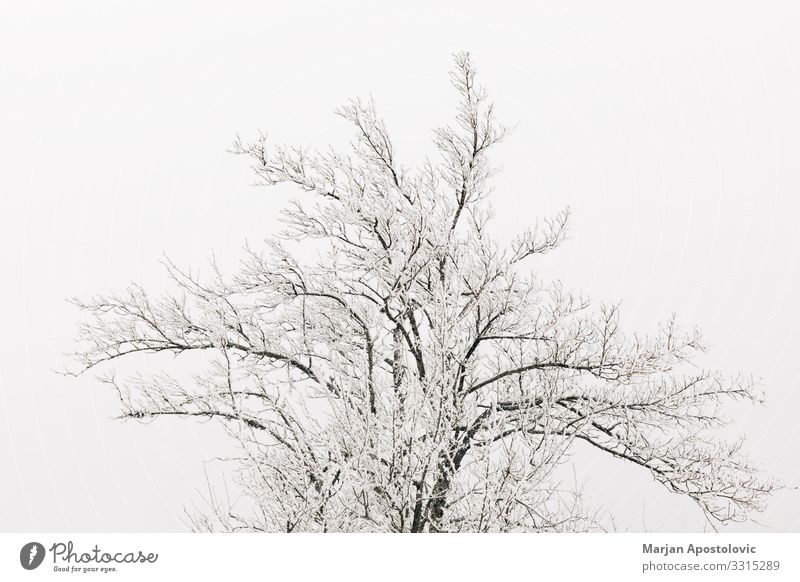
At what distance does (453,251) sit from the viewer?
10180mm

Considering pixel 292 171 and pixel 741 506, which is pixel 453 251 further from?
pixel 741 506

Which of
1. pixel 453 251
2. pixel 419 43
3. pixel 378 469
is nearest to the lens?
pixel 378 469

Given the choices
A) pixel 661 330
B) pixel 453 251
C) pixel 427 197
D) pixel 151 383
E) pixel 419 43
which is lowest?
pixel 151 383

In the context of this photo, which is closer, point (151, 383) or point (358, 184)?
point (151, 383)
